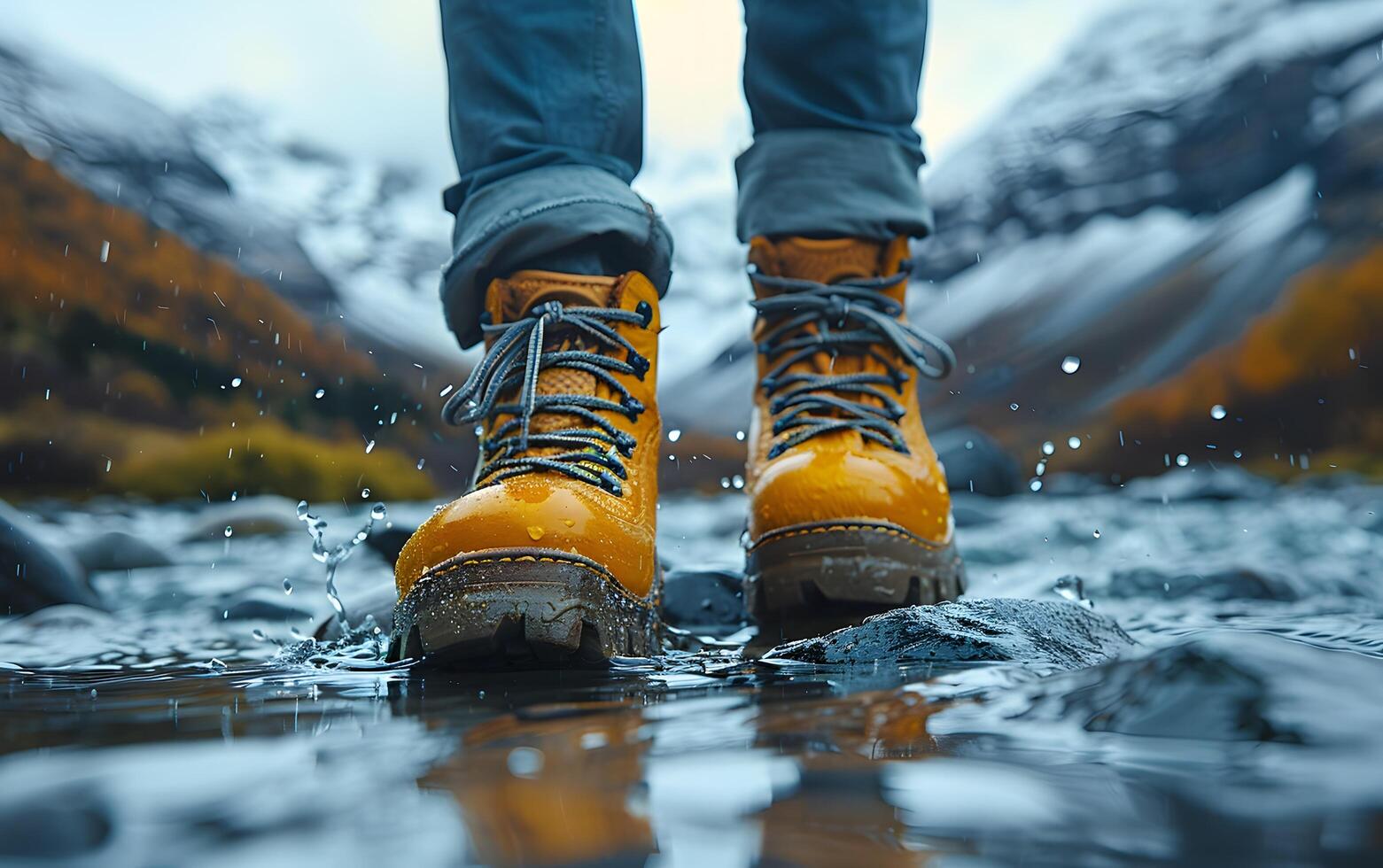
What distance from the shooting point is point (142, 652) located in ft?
4.82

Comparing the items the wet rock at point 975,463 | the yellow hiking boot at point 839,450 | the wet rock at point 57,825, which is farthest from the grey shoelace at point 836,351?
the wet rock at point 975,463

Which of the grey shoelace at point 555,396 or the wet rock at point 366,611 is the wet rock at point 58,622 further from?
the grey shoelace at point 555,396

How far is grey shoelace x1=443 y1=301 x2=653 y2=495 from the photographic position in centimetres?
150

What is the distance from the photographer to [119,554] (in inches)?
137

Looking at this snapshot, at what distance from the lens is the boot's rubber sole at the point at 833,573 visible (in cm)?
161

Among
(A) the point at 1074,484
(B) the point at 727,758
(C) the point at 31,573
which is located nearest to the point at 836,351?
(B) the point at 727,758

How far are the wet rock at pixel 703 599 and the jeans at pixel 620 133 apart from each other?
552mm

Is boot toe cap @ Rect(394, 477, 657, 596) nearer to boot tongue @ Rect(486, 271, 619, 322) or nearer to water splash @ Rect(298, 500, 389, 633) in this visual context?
boot tongue @ Rect(486, 271, 619, 322)

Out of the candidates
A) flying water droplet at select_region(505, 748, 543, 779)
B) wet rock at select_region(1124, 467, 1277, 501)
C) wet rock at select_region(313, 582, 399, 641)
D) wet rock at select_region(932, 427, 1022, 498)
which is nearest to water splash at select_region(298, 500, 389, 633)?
wet rock at select_region(313, 582, 399, 641)

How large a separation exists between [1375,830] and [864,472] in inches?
Answer: 48.6

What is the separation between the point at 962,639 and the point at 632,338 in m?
0.77

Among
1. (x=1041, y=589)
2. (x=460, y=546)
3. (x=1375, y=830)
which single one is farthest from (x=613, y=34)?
(x=1375, y=830)

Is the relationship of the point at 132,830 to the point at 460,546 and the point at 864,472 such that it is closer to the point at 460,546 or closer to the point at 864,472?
the point at 460,546

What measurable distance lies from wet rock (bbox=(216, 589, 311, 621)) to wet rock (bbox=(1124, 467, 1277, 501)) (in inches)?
212
